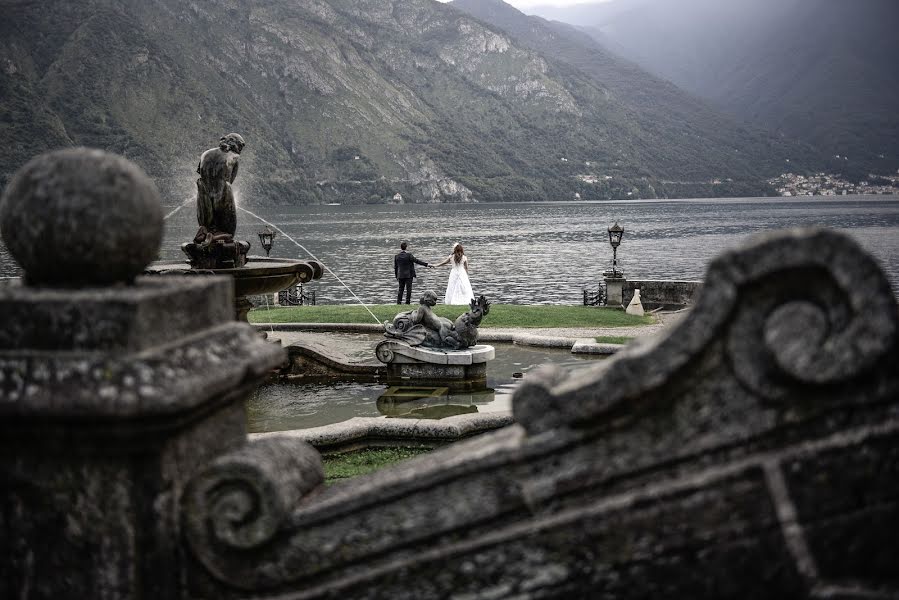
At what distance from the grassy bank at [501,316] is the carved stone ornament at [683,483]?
15084 millimetres

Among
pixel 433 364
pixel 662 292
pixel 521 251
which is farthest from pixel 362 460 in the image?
pixel 521 251

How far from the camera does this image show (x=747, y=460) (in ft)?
7.70

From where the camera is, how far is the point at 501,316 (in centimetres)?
1947

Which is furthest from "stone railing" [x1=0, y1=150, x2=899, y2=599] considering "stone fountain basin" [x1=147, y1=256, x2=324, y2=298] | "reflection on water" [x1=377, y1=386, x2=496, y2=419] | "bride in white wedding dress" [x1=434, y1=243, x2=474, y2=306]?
"bride in white wedding dress" [x1=434, y1=243, x2=474, y2=306]

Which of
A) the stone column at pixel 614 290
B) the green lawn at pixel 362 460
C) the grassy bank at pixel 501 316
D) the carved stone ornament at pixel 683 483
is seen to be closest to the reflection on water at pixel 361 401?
the green lawn at pixel 362 460

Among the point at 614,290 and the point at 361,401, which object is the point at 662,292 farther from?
the point at 361,401

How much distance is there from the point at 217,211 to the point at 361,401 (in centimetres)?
391

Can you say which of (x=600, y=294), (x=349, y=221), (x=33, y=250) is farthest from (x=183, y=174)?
(x=33, y=250)

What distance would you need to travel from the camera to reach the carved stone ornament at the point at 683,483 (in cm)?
227

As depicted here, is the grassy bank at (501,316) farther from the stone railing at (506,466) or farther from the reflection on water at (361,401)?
the stone railing at (506,466)

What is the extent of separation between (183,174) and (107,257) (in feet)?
580

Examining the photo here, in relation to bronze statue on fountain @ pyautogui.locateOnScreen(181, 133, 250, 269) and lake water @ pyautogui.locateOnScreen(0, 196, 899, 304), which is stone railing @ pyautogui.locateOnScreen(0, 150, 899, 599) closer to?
bronze statue on fountain @ pyautogui.locateOnScreen(181, 133, 250, 269)

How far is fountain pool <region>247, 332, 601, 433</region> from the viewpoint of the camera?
1018 cm

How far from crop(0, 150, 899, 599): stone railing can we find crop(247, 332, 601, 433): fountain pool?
696 cm
